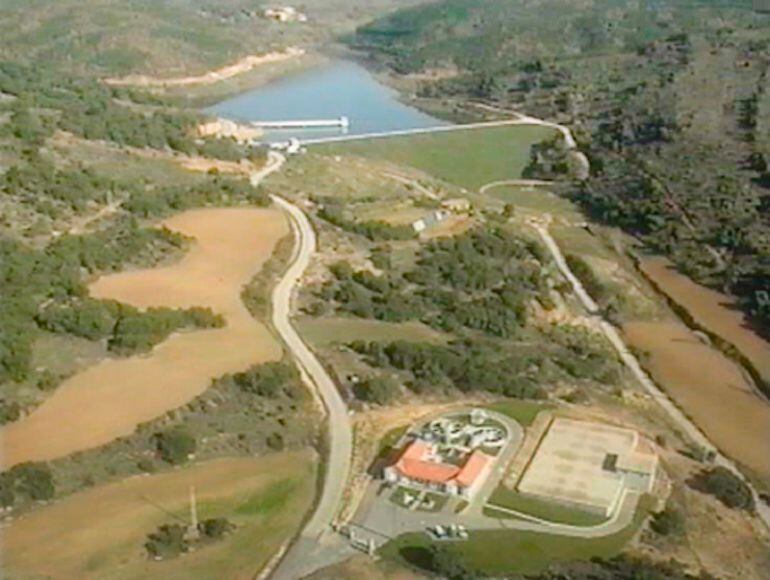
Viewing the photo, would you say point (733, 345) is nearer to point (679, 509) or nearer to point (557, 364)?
point (557, 364)

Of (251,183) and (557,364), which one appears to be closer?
(557,364)

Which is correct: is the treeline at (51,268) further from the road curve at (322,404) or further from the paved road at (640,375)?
the paved road at (640,375)

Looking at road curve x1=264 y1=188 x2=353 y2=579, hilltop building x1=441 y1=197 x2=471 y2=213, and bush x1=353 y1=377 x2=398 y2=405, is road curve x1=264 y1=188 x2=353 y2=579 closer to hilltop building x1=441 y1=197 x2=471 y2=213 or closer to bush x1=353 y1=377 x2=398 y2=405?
bush x1=353 y1=377 x2=398 y2=405

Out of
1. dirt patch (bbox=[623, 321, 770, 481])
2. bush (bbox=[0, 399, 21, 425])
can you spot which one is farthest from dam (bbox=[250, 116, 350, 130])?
bush (bbox=[0, 399, 21, 425])

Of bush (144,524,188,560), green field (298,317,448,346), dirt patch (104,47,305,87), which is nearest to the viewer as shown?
bush (144,524,188,560)

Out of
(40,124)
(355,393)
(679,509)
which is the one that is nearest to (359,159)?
(40,124)

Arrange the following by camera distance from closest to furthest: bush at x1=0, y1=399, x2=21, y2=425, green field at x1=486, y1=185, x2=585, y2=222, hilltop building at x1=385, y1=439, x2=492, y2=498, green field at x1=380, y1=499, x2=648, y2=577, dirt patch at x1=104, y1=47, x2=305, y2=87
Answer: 1. green field at x1=380, y1=499, x2=648, y2=577
2. hilltop building at x1=385, y1=439, x2=492, y2=498
3. bush at x1=0, y1=399, x2=21, y2=425
4. green field at x1=486, y1=185, x2=585, y2=222
5. dirt patch at x1=104, y1=47, x2=305, y2=87

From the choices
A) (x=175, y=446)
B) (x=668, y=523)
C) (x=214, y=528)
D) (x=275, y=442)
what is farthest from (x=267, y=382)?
(x=668, y=523)
